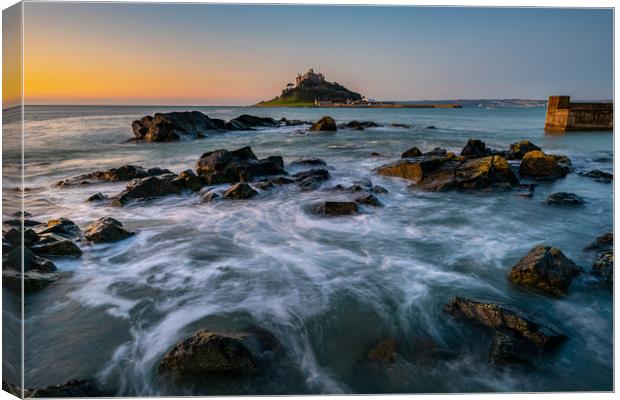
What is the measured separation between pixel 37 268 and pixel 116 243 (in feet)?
3.93

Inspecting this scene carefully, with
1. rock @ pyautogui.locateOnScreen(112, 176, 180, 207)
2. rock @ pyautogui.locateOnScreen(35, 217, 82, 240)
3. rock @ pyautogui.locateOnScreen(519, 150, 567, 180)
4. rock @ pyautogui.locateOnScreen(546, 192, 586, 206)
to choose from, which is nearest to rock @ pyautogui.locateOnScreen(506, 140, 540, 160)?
rock @ pyautogui.locateOnScreen(519, 150, 567, 180)

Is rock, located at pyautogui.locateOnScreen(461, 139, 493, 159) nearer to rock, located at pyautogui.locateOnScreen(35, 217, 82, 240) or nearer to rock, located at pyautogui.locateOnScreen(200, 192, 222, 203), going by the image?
rock, located at pyautogui.locateOnScreen(200, 192, 222, 203)

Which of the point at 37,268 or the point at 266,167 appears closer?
the point at 37,268

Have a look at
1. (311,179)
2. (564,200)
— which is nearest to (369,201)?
(311,179)

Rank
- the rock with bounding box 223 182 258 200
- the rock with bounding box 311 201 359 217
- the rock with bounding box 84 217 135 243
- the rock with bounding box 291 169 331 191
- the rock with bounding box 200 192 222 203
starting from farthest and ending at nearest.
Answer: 1. the rock with bounding box 291 169 331 191
2. the rock with bounding box 223 182 258 200
3. the rock with bounding box 200 192 222 203
4. the rock with bounding box 311 201 359 217
5. the rock with bounding box 84 217 135 243

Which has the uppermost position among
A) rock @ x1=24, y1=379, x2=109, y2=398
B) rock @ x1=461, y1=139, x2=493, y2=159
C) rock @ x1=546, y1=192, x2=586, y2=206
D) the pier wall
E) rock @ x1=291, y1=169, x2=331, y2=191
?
the pier wall

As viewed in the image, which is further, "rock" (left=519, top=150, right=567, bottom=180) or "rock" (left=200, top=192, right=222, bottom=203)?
"rock" (left=519, top=150, right=567, bottom=180)

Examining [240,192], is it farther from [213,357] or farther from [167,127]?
[167,127]

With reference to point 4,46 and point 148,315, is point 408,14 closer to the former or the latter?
point 4,46

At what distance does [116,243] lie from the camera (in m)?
5.88

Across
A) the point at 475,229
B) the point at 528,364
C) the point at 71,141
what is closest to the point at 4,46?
the point at 528,364

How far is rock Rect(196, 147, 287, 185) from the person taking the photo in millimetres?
10007

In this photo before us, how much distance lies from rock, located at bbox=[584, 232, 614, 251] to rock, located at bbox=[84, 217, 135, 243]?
6.23 m

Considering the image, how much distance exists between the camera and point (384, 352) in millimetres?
3488
